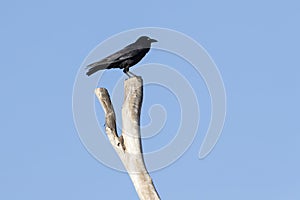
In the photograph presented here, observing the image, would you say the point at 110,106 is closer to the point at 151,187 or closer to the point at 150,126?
the point at 150,126

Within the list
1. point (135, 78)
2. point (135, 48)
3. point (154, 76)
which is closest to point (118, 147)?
point (135, 78)

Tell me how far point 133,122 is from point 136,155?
55cm

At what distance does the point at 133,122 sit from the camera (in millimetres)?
14070

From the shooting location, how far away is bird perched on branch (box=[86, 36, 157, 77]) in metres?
16.4

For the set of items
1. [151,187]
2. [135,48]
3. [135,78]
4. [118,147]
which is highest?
[135,48]

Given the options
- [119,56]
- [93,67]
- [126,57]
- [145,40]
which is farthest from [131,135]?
[145,40]

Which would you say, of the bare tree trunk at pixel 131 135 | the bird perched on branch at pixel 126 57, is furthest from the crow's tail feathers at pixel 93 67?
the bare tree trunk at pixel 131 135

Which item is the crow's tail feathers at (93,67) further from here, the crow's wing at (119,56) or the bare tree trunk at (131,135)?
the bare tree trunk at (131,135)

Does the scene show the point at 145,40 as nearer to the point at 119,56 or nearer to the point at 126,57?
the point at 126,57

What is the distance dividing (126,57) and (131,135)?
3.50 m

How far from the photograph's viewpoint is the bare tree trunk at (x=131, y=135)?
1356 centimetres

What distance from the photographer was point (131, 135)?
1400 cm

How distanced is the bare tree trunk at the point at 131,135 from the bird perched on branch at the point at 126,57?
4.83 feet

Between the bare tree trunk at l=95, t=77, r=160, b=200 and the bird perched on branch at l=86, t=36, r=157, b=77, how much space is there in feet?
4.83
